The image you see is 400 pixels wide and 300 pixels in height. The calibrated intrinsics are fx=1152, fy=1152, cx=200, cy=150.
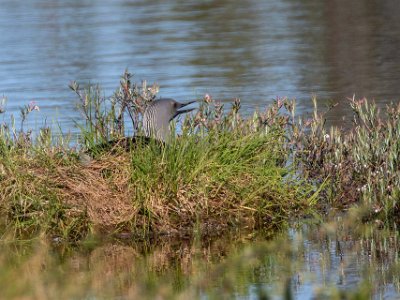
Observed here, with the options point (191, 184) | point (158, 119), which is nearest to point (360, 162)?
point (191, 184)

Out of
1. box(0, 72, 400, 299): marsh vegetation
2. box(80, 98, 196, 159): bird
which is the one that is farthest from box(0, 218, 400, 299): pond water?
box(80, 98, 196, 159): bird

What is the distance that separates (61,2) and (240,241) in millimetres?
26422

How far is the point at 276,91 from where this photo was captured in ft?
51.2

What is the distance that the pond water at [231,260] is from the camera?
711cm

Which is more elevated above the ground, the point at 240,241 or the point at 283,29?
the point at 283,29

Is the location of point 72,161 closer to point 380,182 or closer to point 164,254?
point 164,254

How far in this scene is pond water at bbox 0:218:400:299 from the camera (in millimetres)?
7105

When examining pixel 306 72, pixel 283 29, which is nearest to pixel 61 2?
pixel 283 29

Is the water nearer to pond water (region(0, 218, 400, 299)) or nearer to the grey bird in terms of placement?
the grey bird

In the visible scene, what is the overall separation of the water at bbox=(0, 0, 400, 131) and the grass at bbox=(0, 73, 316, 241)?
2136 millimetres

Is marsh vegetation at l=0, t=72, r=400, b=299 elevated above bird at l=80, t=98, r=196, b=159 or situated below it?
below

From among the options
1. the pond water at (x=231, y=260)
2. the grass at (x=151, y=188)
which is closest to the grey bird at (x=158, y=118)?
the grass at (x=151, y=188)

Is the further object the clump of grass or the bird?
the bird

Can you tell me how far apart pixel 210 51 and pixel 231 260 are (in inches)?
566
